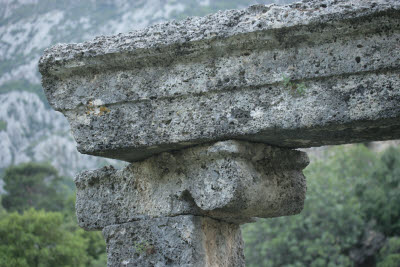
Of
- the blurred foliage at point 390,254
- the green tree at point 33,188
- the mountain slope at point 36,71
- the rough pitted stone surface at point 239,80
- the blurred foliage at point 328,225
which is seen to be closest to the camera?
the rough pitted stone surface at point 239,80

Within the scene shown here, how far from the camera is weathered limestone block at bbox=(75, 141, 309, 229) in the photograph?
2.91 meters

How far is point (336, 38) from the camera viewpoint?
8.89ft

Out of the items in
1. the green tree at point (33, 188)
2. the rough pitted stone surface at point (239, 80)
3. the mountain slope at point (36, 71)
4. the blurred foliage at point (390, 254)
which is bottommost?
the rough pitted stone surface at point (239, 80)

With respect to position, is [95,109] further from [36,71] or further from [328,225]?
[36,71]

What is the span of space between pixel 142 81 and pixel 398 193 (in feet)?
48.5

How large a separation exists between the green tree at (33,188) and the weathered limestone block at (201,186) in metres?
27.2

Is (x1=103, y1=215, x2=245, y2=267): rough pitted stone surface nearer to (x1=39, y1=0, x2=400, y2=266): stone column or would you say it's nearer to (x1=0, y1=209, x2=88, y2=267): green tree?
(x1=39, y1=0, x2=400, y2=266): stone column

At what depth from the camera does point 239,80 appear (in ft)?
9.27

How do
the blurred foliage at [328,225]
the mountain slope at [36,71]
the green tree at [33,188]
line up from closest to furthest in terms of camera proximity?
1. the blurred foliage at [328,225]
2. the green tree at [33,188]
3. the mountain slope at [36,71]

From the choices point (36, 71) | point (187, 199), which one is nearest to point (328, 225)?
point (187, 199)

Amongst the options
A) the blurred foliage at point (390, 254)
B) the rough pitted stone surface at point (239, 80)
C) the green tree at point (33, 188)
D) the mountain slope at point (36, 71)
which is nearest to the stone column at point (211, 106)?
the rough pitted stone surface at point (239, 80)

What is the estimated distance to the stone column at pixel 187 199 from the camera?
2.93 metres

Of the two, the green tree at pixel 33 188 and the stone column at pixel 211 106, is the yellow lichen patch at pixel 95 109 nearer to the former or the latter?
the stone column at pixel 211 106

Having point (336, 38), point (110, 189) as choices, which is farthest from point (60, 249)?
point (336, 38)
